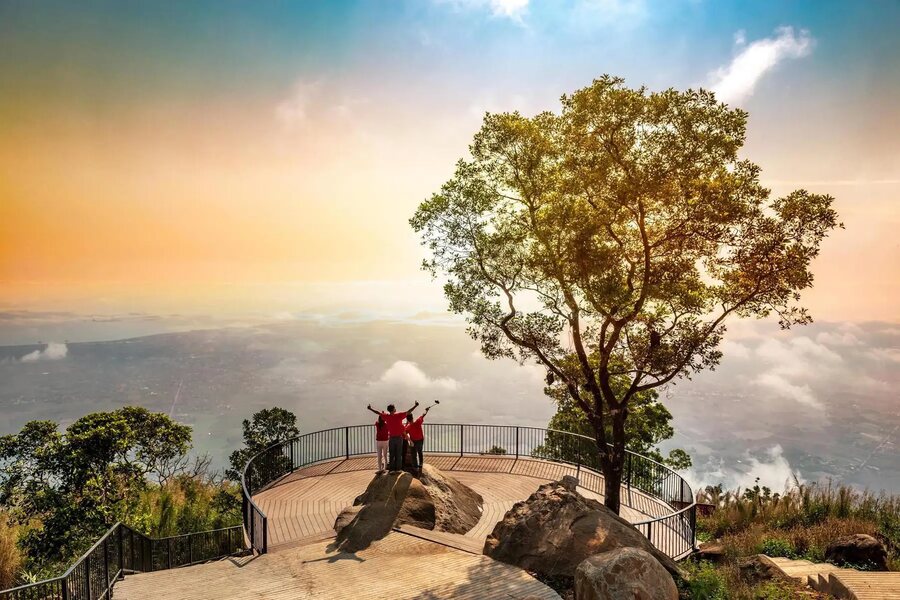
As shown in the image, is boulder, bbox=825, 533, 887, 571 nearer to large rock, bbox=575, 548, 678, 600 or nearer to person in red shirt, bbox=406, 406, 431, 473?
large rock, bbox=575, 548, 678, 600

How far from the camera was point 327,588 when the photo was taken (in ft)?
33.7

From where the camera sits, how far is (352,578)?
10.8 m

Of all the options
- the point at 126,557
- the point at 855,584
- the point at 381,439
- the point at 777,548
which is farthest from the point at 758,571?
the point at 126,557

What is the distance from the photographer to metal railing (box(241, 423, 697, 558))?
591 inches

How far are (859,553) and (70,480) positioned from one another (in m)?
26.1

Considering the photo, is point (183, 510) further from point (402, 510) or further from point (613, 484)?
point (613, 484)

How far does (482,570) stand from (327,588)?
2.99 meters

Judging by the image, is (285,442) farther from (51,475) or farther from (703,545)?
(703,545)

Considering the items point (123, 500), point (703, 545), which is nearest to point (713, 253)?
point (703, 545)

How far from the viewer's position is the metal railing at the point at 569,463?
49.3 feet

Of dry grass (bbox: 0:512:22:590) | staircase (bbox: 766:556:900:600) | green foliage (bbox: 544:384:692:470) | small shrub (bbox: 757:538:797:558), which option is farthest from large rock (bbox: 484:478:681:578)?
dry grass (bbox: 0:512:22:590)

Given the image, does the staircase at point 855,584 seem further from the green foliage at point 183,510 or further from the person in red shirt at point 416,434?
the green foliage at point 183,510

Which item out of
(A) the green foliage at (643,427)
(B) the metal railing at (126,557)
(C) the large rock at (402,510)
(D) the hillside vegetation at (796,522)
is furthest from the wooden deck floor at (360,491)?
(A) the green foliage at (643,427)

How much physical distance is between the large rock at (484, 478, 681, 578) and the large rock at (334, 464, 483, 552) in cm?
275
